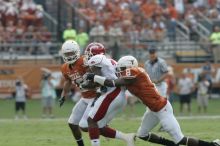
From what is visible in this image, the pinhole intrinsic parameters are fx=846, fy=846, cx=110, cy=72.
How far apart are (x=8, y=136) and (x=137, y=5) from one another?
16.5 metres

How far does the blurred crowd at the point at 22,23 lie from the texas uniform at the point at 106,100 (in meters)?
17.0

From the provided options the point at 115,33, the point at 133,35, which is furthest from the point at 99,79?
the point at 133,35

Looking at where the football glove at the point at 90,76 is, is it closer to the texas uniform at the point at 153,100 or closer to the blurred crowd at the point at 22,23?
the texas uniform at the point at 153,100

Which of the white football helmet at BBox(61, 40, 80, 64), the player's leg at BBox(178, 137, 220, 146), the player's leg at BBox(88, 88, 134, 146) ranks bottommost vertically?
the player's leg at BBox(178, 137, 220, 146)

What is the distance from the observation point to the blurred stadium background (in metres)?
29.0

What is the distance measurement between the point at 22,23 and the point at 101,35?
289cm

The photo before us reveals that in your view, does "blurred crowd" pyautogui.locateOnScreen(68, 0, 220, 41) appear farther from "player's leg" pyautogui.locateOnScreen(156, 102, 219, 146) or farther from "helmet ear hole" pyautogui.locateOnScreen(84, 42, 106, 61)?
"player's leg" pyautogui.locateOnScreen(156, 102, 219, 146)

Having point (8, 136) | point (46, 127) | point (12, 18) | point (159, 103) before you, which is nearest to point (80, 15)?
point (12, 18)

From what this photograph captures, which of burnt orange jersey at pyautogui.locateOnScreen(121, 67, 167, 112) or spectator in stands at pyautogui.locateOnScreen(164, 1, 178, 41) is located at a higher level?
spectator in stands at pyautogui.locateOnScreen(164, 1, 178, 41)

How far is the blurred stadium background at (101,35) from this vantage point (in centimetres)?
2903

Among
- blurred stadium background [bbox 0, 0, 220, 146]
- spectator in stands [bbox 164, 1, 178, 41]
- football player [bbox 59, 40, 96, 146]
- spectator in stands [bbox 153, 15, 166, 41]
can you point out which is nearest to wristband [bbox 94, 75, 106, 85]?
football player [bbox 59, 40, 96, 146]

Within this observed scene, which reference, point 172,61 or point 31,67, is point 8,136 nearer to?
point 31,67

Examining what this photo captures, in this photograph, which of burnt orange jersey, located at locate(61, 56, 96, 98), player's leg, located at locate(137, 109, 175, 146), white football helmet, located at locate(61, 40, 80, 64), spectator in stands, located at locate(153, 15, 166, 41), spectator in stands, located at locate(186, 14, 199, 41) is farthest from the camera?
spectator in stands, located at locate(186, 14, 199, 41)

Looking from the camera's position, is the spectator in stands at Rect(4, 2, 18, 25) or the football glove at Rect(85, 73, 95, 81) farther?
the spectator in stands at Rect(4, 2, 18, 25)
